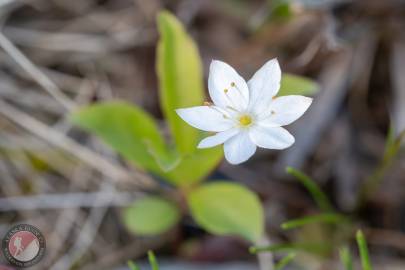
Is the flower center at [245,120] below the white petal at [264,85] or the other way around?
below

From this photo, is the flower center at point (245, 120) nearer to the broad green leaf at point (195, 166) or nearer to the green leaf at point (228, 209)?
the broad green leaf at point (195, 166)

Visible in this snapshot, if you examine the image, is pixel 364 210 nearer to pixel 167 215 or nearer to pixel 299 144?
pixel 299 144

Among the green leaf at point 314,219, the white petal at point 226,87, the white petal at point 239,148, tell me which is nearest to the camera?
the white petal at point 239,148

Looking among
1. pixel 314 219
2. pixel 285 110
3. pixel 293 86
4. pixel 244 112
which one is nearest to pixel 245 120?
pixel 244 112

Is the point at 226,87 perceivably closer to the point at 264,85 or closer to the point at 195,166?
the point at 264,85

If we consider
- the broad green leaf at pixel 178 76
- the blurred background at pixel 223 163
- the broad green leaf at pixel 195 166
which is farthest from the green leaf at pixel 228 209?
the blurred background at pixel 223 163

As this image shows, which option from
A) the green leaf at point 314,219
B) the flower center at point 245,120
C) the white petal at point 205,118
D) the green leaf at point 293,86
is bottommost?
the green leaf at point 314,219
